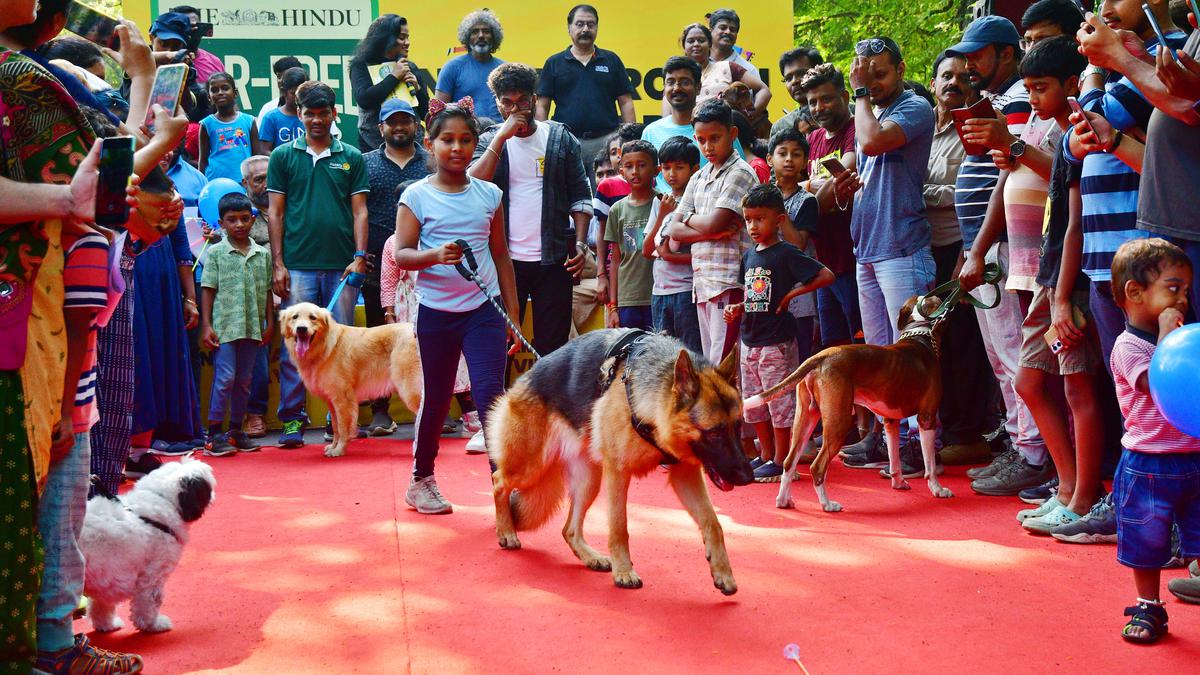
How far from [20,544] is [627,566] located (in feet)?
8.32

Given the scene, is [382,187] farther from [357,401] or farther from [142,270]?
[142,270]

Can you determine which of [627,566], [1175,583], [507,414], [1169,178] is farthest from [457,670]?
[1169,178]

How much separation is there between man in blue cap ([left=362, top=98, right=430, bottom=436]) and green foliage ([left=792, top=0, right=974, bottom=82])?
11637 mm

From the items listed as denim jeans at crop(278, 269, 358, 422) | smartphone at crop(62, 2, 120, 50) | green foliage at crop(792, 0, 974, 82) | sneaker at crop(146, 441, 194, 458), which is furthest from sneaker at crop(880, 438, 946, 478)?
green foliage at crop(792, 0, 974, 82)

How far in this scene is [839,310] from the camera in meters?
7.98

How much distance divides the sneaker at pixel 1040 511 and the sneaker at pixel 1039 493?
325 mm

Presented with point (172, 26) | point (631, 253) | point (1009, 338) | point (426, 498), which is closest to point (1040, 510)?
point (1009, 338)

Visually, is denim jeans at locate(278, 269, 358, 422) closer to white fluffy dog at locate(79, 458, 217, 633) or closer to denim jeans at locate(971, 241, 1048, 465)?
white fluffy dog at locate(79, 458, 217, 633)

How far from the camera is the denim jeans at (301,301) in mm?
9617

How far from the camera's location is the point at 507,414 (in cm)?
549

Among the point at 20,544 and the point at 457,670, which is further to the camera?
the point at 457,670

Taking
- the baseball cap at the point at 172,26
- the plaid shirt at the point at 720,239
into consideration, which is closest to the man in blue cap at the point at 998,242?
the plaid shirt at the point at 720,239

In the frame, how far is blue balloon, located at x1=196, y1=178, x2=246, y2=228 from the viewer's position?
9557 mm

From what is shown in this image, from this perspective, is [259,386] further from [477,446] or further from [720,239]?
[720,239]
